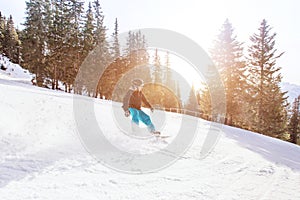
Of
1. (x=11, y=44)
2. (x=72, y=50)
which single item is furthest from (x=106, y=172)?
(x=11, y=44)

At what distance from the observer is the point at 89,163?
5.26m

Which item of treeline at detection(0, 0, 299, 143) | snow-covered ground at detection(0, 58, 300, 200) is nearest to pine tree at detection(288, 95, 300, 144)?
treeline at detection(0, 0, 299, 143)

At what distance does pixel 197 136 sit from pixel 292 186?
14.6 ft

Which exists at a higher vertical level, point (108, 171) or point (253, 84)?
point (253, 84)

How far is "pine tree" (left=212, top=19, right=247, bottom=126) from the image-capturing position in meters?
22.8

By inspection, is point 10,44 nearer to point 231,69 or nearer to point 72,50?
point 72,50

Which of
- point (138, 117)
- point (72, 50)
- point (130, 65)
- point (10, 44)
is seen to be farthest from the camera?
point (10, 44)

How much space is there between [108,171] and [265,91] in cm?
2256

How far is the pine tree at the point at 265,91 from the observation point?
74.2 ft

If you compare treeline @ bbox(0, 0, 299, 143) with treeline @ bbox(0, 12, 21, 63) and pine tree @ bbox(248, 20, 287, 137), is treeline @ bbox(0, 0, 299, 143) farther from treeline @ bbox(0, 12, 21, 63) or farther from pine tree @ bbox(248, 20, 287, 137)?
treeline @ bbox(0, 12, 21, 63)

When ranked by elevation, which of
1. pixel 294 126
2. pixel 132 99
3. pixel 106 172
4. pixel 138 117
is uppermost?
pixel 132 99

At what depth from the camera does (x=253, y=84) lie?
75.9ft

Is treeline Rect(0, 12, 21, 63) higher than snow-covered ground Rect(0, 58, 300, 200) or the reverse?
higher

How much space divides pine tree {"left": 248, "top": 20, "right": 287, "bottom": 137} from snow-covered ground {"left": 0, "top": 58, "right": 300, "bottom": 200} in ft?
53.0
